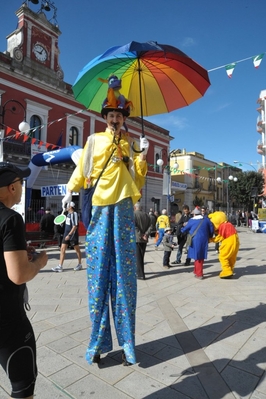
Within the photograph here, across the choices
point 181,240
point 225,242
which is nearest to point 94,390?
point 225,242

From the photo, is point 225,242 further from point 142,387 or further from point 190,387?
point 142,387

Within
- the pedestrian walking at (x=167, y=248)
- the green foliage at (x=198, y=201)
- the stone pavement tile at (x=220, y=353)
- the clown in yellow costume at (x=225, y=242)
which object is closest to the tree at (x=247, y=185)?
the green foliage at (x=198, y=201)

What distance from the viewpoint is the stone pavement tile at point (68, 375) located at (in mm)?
1996

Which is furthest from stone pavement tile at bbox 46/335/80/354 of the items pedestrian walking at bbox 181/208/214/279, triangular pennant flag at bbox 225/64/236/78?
triangular pennant flag at bbox 225/64/236/78

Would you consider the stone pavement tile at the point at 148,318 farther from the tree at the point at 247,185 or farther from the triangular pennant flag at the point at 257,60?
the tree at the point at 247,185

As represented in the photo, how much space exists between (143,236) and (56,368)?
3.89 meters

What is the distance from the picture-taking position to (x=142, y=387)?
6.42 feet

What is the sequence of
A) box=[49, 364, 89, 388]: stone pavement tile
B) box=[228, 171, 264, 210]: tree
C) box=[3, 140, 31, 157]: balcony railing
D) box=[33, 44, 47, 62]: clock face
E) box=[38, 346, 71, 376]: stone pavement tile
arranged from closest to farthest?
box=[49, 364, 89, 388]: stone pavement tile < box=[38, 346, 71, 376]: stone pavement tile < box=[3, 140, 31, 157]: balcony railing < box=[33, 44, 47, 62]: clock face < box=[228, 171, 264, 210]: tree

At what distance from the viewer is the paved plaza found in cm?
194

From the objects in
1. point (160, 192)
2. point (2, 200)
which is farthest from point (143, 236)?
point (160, 192)

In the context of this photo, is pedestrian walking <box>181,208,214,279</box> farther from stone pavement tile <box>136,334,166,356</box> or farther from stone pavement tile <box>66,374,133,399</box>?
stone pavement tile <box>66,374,133,399</box>

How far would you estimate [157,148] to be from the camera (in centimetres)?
2797

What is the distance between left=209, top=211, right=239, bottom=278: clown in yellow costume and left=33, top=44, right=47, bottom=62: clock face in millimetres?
17289

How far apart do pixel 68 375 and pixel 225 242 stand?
4616mm
